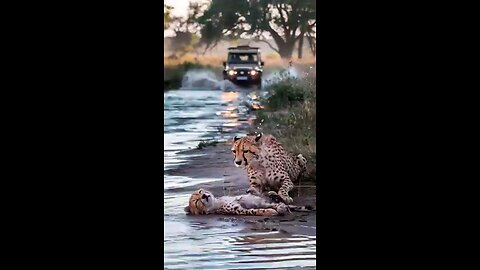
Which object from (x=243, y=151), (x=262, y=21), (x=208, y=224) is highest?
(x=262, y=21)

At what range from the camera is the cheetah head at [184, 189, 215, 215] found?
2.44m

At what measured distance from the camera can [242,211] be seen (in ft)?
8.00

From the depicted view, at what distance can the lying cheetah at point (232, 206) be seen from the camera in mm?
2439

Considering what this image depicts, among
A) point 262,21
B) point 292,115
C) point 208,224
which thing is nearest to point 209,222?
point 208,224

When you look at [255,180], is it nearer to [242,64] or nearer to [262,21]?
[242,64]

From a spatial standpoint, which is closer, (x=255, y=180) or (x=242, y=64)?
(x=242, y=64)

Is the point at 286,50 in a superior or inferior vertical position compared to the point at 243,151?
superior

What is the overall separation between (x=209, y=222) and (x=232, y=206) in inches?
4.0
